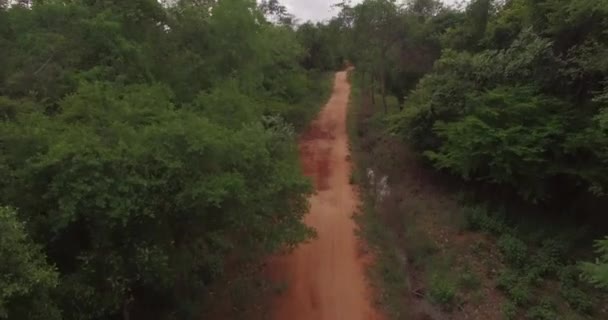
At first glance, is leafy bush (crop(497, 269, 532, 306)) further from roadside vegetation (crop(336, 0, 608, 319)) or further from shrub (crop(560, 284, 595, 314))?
shrub (crop(560, 284, 595, 314))

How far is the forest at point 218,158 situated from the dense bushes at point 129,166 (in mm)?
37

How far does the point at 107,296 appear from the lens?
29.3 ft

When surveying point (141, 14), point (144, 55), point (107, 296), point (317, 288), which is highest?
point (141, 14)

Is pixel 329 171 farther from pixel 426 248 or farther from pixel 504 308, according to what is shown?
pixel 504 308

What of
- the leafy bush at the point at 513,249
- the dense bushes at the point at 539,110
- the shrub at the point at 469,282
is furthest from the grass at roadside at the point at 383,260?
the dense bushes at the point at 539,110

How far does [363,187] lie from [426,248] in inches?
206

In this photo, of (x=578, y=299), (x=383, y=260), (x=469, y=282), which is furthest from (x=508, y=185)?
(x=383, y=260)

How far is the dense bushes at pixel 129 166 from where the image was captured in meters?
8.26

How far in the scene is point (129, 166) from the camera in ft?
28.4

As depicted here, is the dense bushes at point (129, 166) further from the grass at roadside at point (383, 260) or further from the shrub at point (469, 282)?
the shrub at point (469, 282)

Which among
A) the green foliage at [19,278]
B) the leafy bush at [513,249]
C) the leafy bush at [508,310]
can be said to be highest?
the green foliage at [19,278]

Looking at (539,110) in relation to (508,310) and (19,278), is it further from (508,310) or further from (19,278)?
(19,278)

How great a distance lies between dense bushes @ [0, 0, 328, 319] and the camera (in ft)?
27.1

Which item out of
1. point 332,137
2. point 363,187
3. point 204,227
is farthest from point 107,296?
point 332,137
